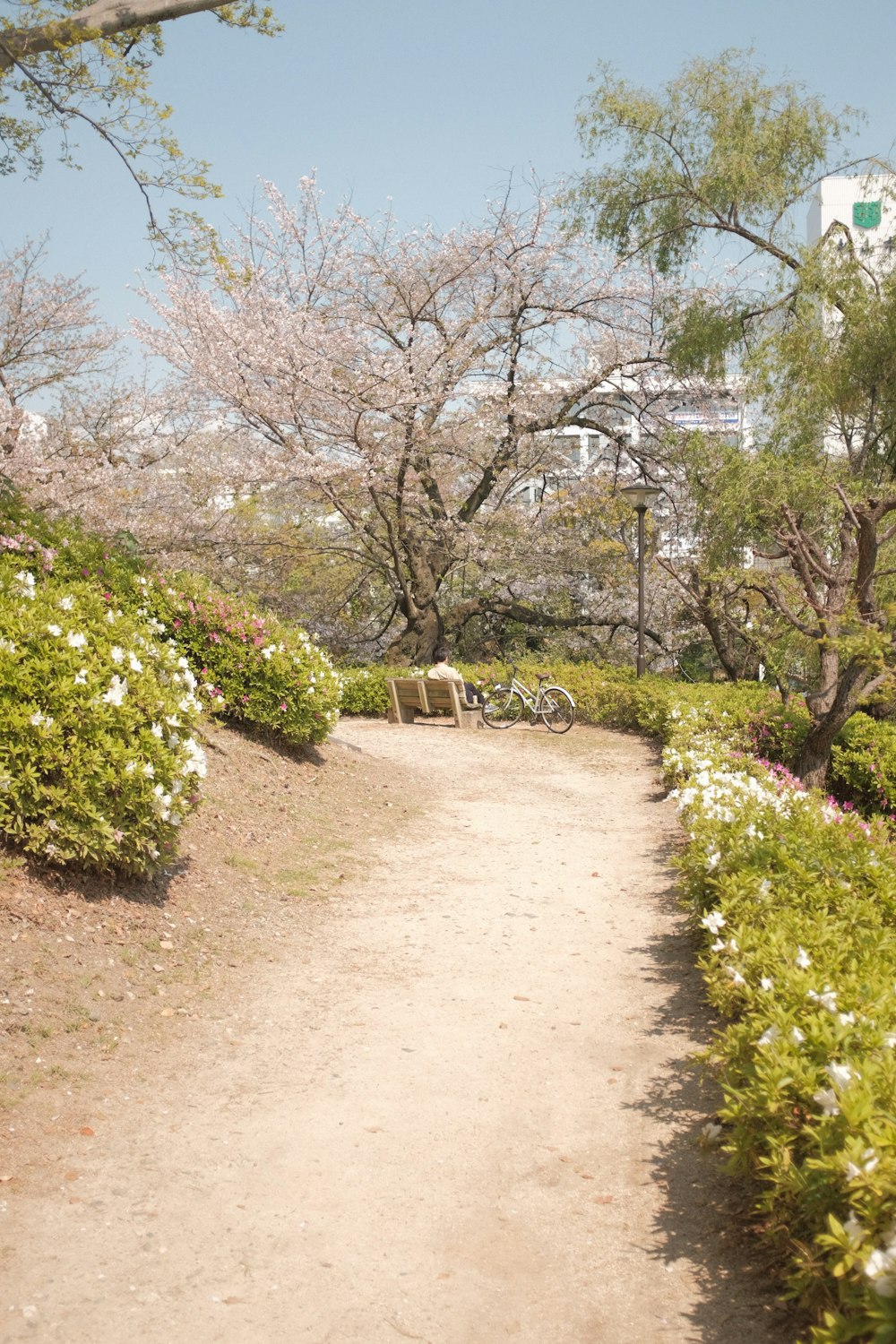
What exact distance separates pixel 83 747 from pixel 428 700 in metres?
9.66

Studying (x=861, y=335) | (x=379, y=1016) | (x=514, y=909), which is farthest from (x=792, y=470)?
(x=379, y=1016)

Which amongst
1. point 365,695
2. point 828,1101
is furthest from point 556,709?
point 828,1101

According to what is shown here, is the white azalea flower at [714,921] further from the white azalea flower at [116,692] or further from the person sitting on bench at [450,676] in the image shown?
the person sitting on bench at [450,676]

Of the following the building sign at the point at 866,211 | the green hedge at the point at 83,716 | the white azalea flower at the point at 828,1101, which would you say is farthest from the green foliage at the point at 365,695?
the white azalea flower at the point at 828,1101

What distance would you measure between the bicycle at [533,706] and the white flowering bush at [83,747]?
8.96 metres

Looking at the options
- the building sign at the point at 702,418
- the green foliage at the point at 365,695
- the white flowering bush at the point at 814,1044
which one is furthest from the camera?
the building sign at the point at 702,418

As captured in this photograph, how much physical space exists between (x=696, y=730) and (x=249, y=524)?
40.4 ft

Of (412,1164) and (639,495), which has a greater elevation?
(639,495)

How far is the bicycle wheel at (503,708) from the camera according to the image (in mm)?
14695

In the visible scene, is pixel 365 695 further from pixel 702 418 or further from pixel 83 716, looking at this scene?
pixel 83 716

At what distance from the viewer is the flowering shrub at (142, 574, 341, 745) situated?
853 cm

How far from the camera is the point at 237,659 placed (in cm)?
861

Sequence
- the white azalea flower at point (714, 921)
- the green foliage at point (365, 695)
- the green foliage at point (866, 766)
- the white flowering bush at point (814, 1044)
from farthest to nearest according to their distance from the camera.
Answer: the green foliage at point (365, 695), the green foliage at point (866, 766), the white azalea flower at point (714, 921), the white flowering bush at point (814, 1044)

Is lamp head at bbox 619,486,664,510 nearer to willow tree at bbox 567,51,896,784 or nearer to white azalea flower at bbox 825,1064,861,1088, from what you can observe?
willow tree at bbox 567,51,896,784
